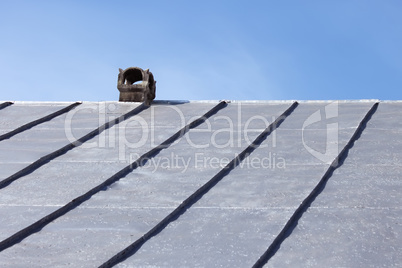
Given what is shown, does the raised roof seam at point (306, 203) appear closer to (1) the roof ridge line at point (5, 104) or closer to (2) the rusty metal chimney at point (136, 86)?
(2) the rusty metal chimney at point (136, 86)

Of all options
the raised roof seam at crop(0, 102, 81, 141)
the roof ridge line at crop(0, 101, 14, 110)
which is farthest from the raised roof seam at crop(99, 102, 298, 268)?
the roof ridge line at crop(0, 101, 14, 110)

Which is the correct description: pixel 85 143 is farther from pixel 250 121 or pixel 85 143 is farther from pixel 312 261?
pixel 312 261

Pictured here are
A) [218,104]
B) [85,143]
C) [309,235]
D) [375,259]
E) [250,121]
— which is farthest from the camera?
[218,104]

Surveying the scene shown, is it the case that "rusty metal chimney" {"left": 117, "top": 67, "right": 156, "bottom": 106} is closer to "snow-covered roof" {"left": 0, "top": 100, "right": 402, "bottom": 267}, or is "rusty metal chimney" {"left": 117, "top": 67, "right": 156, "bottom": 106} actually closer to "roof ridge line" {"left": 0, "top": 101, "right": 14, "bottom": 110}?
"snow-covered roof" {"left": 0, "top": 100, "right": 402, "bottom": 267}

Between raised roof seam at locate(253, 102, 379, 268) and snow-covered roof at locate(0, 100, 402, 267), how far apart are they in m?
0.02

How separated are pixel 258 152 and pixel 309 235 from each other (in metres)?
2.66

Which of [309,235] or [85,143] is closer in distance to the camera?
[309,235]

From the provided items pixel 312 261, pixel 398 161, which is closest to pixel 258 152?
pixel 398 161

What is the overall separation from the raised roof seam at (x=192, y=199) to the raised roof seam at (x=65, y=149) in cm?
219

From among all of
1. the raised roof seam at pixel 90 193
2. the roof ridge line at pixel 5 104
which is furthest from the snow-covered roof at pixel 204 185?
the roof ridge line at pixel 5 104

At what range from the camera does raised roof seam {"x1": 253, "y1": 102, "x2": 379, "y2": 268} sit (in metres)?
5.08

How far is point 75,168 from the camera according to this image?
24.5 feet

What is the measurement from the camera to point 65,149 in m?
8.28

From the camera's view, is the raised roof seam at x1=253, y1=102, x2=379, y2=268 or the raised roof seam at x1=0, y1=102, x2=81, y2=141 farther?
the raised roof seam at x1=0, y1=102, x2=81, y2=141
